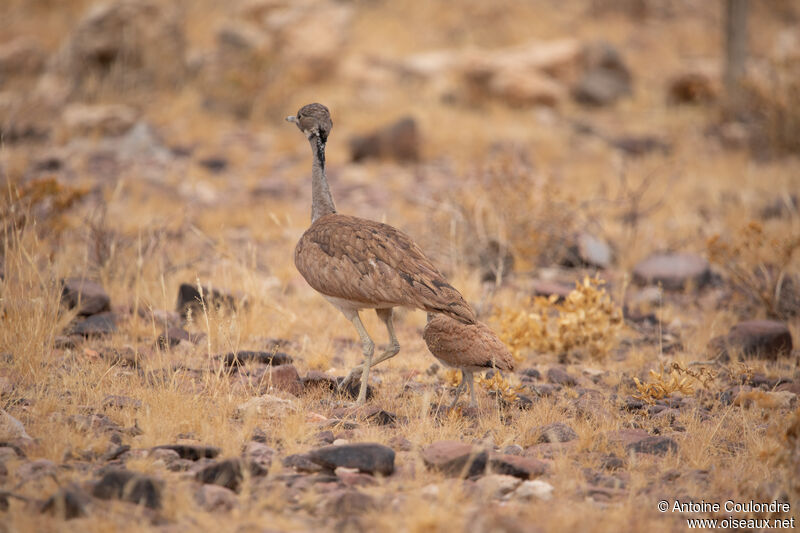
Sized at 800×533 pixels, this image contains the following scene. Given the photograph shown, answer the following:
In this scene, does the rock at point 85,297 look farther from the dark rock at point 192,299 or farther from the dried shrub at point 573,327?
the dried shrub at point 573,327

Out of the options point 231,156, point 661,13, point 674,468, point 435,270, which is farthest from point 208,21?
point 674,468

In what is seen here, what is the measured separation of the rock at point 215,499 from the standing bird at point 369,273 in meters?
1.32

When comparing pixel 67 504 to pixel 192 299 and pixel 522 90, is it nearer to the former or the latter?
pixel 192 299

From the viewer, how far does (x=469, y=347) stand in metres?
4.11

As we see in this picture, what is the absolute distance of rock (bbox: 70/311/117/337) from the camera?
5.30m

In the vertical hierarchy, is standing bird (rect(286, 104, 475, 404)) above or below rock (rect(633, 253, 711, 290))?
above

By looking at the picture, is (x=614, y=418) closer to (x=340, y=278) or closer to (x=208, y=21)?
(x=340, y=278)

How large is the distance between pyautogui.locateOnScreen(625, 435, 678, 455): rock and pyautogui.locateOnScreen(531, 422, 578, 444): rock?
29cm

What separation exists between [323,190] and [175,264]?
8.27ft

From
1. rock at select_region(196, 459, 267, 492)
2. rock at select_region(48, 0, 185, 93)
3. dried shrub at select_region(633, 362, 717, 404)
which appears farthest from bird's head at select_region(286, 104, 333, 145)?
rock at select_region(48, 0, 185, 93)

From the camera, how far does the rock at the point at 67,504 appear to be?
2896 mm

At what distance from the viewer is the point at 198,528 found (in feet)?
9.61

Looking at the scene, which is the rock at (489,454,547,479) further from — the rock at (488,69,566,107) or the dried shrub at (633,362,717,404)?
the rock at (488,69,566,107)

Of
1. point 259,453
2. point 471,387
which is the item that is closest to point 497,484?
point 471,387
